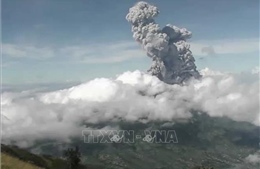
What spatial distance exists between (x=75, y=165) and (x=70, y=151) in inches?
363

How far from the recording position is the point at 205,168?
542ft

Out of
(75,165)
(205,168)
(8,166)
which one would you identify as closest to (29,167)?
(8,166)

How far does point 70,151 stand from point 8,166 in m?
32.8

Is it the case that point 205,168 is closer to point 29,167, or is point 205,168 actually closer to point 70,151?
point 70,151

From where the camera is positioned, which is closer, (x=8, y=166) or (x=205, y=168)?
(x=205, y=168)

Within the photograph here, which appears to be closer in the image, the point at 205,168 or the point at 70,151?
the point at 205,168

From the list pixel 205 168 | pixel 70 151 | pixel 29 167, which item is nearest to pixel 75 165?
pixel 70 151

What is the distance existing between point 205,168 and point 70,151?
72038 millimetres

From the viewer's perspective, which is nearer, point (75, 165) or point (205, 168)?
point (205, 168)

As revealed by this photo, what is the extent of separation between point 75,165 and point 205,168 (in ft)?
235

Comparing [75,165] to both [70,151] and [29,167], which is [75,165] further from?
[29,167]

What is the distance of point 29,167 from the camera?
188 meters

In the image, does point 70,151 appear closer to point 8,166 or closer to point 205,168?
point 8,166

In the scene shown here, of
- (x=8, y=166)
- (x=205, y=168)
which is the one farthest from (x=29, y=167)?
(x=205, y=168)
